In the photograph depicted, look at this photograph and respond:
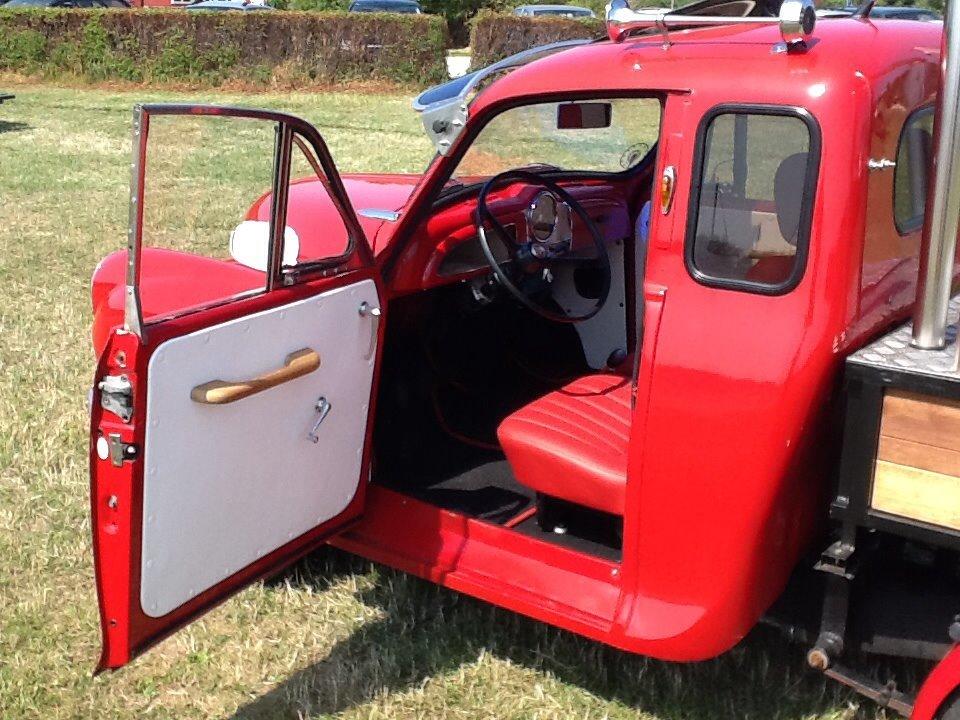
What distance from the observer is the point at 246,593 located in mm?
3496

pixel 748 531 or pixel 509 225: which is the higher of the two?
pixel 509 225

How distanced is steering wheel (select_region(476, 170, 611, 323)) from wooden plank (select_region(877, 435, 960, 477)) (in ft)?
4.27

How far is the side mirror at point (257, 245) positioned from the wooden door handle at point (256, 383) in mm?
237

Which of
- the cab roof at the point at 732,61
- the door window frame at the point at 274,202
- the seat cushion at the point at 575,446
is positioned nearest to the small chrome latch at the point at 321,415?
the door window frame at the point at 274,202

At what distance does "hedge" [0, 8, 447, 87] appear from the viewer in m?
17.0

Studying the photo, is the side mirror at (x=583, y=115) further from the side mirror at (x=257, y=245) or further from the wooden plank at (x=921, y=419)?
the wooden plank at (x=921, y=419)

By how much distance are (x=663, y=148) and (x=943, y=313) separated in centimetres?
71

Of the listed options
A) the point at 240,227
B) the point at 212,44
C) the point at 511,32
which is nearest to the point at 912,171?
the point at 240,227

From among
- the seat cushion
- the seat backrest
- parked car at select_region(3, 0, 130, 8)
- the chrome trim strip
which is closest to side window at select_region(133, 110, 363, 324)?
Answer: the chrome trim strip

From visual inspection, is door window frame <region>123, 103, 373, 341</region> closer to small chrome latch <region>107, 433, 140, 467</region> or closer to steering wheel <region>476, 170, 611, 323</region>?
small chrome latch <region>107, 433, 140, 467</region>

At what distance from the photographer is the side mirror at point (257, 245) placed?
272 cm

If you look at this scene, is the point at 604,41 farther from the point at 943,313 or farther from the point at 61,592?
the point at 61,592

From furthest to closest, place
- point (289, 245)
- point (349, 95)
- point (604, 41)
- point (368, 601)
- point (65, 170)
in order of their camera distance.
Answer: point (349, 95), point (65, 170), point (368, 601), point (604, 41), point (289, 245)

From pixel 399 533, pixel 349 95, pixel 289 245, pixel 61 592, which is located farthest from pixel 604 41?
pixel 349 95
